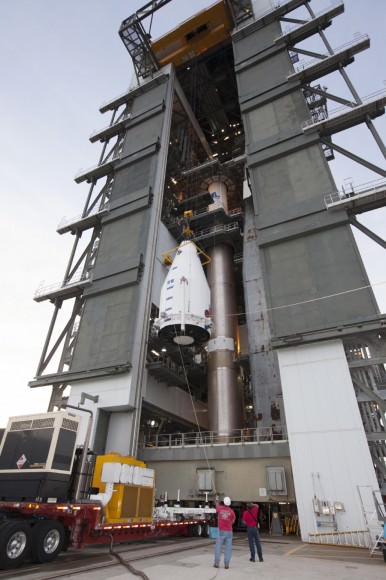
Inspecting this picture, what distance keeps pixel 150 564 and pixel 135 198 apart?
1045 inches

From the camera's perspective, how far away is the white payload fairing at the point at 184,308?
849 inches

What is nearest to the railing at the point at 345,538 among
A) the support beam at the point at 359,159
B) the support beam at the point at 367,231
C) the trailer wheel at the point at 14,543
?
the trailer wheel at the point at 14,543

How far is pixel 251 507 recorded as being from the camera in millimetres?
9617

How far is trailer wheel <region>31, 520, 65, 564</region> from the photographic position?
29.4 feet

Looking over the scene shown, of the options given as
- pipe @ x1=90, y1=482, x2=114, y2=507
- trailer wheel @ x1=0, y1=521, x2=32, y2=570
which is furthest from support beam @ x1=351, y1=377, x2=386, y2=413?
trailer wheel @ x1=0, y1=521, x2=32, y2=570

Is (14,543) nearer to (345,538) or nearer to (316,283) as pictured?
(345,538)

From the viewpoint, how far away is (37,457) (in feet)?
34.2

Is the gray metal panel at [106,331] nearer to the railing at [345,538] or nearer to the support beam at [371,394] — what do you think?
the support beam at [371,394]

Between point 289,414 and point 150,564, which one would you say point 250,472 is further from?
point 150,564

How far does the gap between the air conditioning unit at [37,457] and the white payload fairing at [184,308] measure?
1079 cm

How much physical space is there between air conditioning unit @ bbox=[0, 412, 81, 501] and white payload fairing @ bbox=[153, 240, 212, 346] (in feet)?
35.4

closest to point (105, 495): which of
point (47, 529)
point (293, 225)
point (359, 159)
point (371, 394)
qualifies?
point (47, 529)

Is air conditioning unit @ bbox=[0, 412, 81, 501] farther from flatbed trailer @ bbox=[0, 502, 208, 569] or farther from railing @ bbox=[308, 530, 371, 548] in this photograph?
railing @ bbox=[308, 530, 371, 548]

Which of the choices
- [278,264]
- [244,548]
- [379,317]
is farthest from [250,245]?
[244,548]
